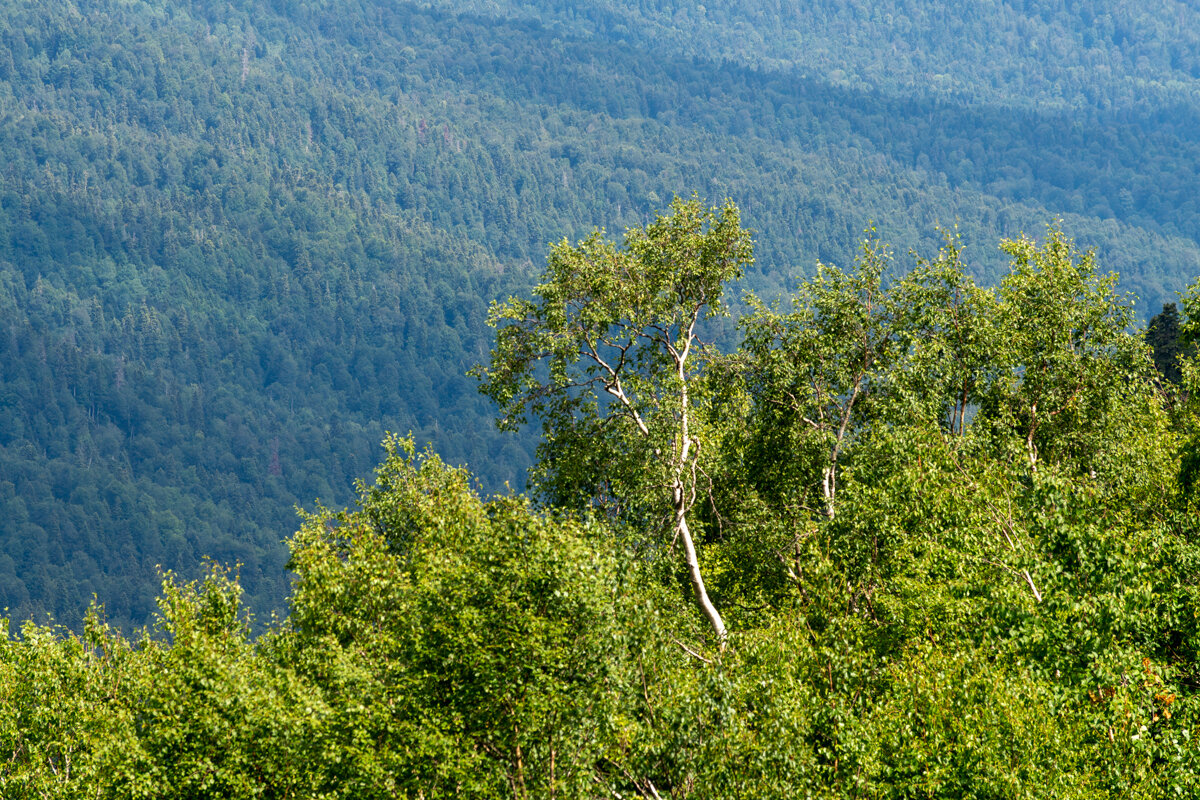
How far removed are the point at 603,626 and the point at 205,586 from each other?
27824mm

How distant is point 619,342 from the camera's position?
47.3 m

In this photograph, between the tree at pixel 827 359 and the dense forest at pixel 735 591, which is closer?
the dense forest at pixel 735 591

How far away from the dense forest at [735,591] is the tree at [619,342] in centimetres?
15

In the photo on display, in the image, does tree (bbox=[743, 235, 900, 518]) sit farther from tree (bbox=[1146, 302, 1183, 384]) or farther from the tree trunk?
tree (bbox=[1146, 302, 1183, 384])

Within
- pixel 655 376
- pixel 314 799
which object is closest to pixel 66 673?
pixel 314 799

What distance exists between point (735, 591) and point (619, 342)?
1064 centimetres

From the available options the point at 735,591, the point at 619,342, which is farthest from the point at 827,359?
the point at 735,591

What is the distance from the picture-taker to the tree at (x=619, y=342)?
44938 millimetres

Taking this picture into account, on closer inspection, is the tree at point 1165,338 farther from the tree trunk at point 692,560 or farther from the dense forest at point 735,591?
the tree trunk at point 692,560

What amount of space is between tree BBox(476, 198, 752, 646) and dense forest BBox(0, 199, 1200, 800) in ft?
0.49

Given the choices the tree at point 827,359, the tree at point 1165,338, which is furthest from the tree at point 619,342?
the tree at point 1165,338

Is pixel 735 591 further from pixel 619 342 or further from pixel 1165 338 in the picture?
pixel 1165 338

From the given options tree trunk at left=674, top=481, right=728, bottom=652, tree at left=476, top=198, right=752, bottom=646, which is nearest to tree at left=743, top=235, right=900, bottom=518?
tree at left=476, top=198, right=752, bottom=646

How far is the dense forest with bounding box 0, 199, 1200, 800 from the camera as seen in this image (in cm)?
2858
